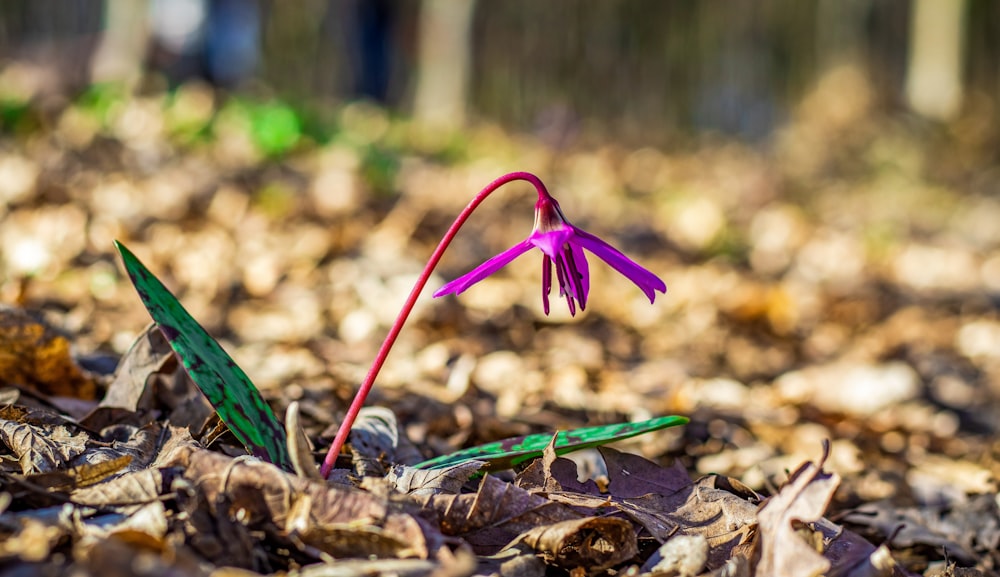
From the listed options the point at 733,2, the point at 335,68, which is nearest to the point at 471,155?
the point at 335,68

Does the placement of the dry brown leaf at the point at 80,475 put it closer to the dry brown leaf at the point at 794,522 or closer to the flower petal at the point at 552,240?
the flower petal at the point at 552,240

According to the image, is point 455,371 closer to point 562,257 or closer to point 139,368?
point 139,368

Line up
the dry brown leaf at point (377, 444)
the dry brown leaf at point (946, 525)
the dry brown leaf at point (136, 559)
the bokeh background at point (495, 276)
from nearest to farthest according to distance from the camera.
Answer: the dry brown leaf at point (136, 559)
the dry brown leaf at point (377, 444)
the dry brown leaf at point (946, 525)
the bokeh background at point (495, 276)

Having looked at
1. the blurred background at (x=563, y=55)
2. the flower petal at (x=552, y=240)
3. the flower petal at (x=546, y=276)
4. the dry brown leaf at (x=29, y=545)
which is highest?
the flower petal at (x=552, y=240)

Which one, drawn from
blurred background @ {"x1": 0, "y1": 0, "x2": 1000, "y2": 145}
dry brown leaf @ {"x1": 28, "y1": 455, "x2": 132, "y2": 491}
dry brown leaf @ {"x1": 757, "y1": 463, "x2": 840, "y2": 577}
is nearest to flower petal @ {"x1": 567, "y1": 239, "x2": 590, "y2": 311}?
dry brown leaf @ {"x1": 757, "y1": 463, "x2": 840, "y2": 577}

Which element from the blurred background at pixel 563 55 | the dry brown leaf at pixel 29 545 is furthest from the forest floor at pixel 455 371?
the blurred background at pixel 563 55

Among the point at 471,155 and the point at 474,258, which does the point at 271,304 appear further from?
the point at 471,155

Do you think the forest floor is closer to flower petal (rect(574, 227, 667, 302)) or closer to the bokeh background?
the bokeh background
